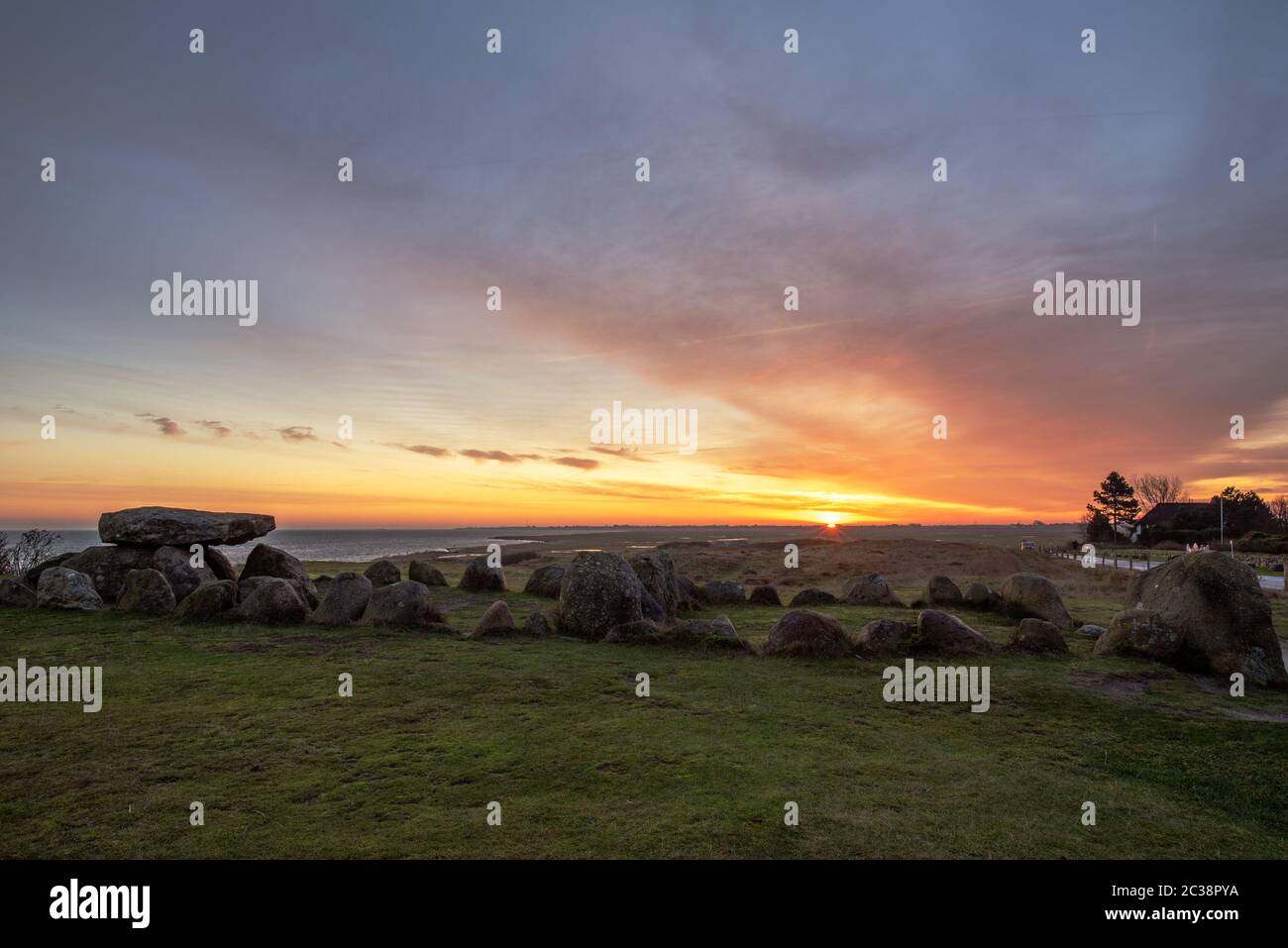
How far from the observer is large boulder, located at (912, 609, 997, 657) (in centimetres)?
1323

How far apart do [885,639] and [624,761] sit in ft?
25.5

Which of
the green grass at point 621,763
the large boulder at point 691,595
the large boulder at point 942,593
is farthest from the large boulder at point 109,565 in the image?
the large boulder at point 942,593

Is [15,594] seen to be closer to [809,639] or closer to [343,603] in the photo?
[343,603]

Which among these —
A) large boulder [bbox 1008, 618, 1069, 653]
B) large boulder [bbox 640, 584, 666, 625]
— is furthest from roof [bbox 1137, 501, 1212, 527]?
large boulder [bbox 640, 584, 666, 625]

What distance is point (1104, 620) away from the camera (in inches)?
713

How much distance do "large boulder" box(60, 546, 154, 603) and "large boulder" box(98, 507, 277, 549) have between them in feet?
1.06

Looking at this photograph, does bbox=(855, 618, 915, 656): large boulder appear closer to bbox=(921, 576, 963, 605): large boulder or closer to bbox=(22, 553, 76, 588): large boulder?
bbox=(921, 576, 963, 605): large boulder

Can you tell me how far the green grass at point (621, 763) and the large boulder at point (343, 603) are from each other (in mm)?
3276

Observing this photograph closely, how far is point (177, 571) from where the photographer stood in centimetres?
1967

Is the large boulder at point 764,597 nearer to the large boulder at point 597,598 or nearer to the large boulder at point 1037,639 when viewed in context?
the large boulder at point 597,598
